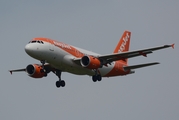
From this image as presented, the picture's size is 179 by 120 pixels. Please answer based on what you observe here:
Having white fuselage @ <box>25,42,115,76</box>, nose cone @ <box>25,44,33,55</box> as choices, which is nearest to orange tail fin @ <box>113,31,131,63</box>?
white fuselage @ <box>25,42,115,76</box>

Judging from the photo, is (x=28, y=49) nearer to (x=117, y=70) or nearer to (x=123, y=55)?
(x=123, y=55)

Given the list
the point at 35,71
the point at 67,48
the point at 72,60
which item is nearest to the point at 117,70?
the point at 72,60

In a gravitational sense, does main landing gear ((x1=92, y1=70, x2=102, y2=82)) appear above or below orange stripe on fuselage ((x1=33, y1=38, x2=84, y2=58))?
below

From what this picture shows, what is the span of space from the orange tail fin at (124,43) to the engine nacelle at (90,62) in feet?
37.7

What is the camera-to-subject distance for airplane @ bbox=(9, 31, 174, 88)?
204 ft

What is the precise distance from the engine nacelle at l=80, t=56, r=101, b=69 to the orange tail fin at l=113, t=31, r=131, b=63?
11506mm

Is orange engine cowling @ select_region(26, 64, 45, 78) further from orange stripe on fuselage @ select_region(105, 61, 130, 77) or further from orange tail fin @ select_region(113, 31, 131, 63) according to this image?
orange tail fin @ select_region(113, 31, 131, 63)

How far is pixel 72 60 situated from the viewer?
64375 mm

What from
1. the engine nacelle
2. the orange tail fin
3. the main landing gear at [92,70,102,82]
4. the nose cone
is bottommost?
the main landing gear at [92,70,102,82]

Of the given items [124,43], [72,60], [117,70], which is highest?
[124,43]

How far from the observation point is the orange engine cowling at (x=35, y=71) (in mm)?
67363

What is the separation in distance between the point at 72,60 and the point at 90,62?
2.14 m

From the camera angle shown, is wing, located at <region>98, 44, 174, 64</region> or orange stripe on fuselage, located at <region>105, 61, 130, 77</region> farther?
orange stripe on fuselage, located at <region>105, 61, 130, 77</region>

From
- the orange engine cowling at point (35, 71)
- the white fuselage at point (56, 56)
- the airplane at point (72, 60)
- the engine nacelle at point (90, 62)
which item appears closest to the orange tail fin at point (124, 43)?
the airplane at point (72, 60)
